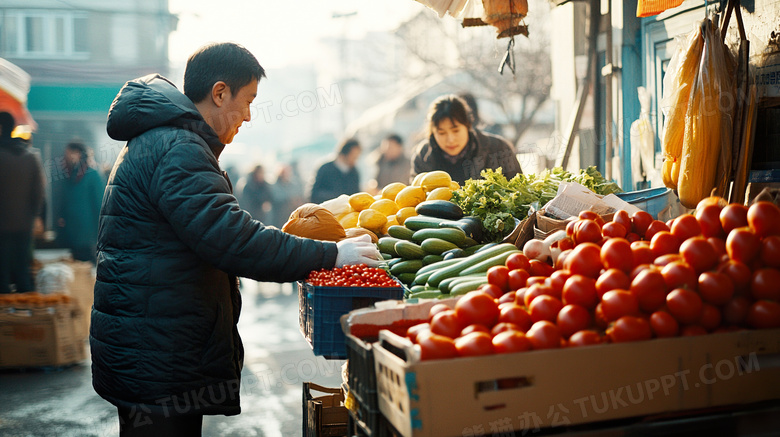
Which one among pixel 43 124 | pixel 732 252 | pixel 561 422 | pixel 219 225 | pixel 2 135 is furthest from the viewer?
pixel 43 124

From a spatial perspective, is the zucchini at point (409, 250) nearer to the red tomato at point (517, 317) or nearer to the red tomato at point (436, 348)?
the red tomato at point (517, 317)

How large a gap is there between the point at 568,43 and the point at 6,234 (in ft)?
22.1

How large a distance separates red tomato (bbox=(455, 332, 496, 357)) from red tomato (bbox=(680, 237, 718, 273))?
77 cm

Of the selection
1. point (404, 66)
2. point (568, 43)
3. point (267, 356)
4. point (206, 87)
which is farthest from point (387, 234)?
point (404, 66)

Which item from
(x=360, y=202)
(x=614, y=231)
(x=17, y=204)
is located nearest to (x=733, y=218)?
(x=614, y=231)

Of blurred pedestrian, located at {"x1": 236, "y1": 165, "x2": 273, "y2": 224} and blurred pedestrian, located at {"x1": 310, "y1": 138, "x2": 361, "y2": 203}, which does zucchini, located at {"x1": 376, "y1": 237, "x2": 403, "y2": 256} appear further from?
blurred pedestrian, located at {"x1": 236, "y1": 165, "x2": 273, "y2": 224}

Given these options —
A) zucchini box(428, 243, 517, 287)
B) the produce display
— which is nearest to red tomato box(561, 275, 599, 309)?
zucchini box(428, 243, 517, 287)

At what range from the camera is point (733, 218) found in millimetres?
2246

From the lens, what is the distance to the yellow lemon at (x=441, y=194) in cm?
421

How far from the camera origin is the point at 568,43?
24.0 feet

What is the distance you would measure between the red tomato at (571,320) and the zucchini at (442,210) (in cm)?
183

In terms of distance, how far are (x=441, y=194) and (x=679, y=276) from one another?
88.4 inches

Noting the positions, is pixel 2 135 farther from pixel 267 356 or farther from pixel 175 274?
pixel 175 274

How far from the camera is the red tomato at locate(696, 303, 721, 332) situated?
2072 mm
